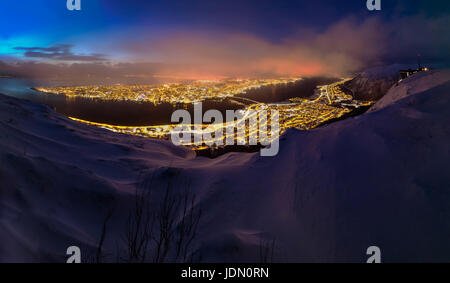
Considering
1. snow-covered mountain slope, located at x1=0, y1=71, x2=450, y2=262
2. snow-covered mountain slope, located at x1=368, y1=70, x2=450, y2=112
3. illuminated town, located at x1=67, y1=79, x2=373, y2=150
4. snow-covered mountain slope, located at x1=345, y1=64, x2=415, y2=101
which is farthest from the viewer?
snow-covered mountain slope, located at x1=345, y1=64, x2=415, y2=101

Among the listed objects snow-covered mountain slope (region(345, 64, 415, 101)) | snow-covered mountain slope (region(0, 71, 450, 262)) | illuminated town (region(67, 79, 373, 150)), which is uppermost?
snow-covered mountain slope (region(345, 64, 415, 101))

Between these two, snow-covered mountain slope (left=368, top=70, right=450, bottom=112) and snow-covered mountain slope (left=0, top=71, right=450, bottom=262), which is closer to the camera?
snow-covered mountain slope (left=0, top=71, right=450, bottom=262)

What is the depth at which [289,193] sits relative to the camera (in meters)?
4.65

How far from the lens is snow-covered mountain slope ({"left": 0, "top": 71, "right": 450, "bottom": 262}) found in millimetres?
3242

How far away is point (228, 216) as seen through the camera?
4.59m

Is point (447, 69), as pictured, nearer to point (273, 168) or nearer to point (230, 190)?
point (273, 168)

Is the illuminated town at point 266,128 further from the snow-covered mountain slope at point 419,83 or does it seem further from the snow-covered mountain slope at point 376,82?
the snow-covered mountain slope at point 376,82

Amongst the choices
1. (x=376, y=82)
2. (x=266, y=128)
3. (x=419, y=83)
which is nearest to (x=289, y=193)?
(x=419, y=83)

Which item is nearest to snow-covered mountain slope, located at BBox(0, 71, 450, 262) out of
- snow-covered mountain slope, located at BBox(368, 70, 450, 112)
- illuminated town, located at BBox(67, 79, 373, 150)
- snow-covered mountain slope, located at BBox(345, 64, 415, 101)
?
snow-covered mountain slope, located at BBox(368, 70, 450, 112)

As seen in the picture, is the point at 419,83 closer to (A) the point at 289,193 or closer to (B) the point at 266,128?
(A) the point at 289,193

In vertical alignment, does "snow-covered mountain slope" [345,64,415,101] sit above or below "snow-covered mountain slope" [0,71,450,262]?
above

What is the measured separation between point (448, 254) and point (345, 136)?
9.43 ft

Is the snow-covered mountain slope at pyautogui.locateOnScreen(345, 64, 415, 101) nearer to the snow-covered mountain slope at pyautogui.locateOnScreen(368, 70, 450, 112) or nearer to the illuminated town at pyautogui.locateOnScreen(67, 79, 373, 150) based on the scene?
the illuminated town at pyautogui.locateOnScreen(67, 79, 373, 150)
